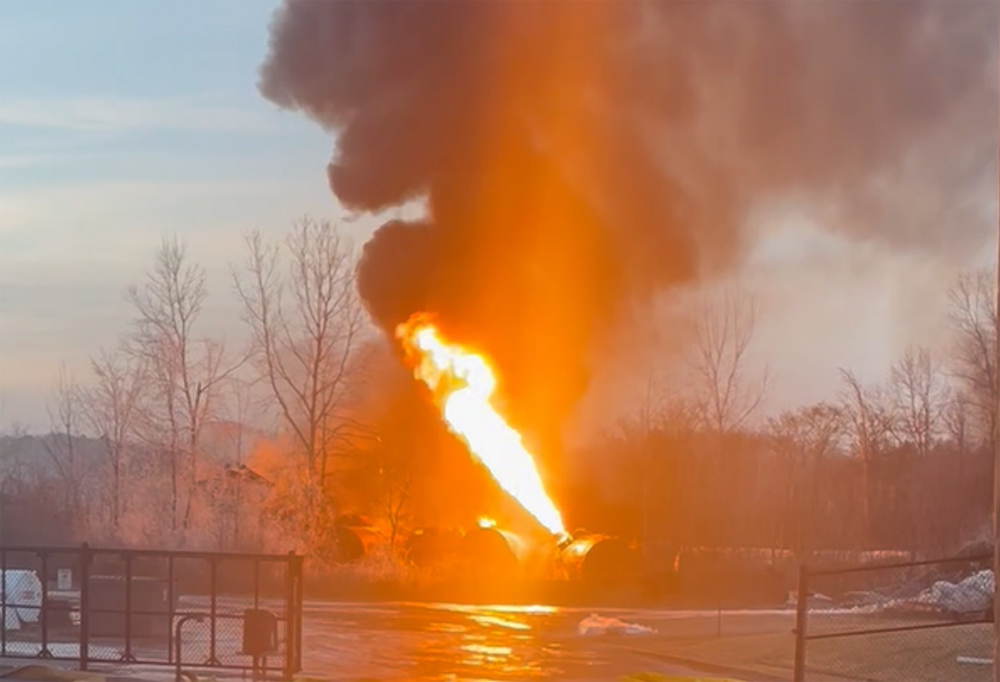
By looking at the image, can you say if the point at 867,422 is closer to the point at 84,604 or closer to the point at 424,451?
the point at 424,451

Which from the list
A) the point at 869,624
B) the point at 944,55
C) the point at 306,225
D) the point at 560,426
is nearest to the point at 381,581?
the point at 560,426

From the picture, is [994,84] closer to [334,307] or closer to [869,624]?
[869,624]

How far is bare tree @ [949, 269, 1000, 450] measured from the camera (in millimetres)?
6453

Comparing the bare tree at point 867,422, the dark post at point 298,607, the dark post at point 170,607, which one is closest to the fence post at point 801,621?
the bare tree at point 867,422

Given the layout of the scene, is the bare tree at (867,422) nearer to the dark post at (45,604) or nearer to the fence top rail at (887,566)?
the fence top rail at (887,566)

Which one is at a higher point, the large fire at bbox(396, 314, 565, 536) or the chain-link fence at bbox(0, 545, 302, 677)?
the large fire at bbox(396, 314, 565, 536)

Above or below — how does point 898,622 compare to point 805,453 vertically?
below

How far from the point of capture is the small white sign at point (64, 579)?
719 centimetres

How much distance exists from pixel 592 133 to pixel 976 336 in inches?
78.2

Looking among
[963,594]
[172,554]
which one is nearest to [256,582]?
[172,554]

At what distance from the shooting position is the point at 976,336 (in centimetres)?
648

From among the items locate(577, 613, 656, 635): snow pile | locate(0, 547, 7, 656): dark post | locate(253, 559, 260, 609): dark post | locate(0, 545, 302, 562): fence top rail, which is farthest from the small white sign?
locate(577, 613, 656, 635): snow pile

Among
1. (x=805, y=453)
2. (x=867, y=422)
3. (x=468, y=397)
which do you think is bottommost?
(x=805, y=453)

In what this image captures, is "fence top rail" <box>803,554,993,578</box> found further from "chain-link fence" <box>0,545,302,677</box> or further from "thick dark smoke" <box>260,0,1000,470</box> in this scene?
"chain-link fence" <box>0,545,302,677</box>
